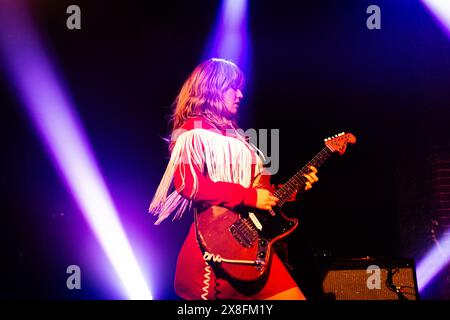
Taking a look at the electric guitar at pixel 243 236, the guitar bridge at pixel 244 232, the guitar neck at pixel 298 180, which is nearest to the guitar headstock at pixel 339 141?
the guitar neck at pixel 298 180

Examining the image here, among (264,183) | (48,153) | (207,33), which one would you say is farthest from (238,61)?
(48,153)

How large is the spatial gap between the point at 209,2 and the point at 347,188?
79.7 inches

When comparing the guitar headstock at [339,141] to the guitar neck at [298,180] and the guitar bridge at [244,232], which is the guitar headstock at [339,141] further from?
the guitar bridge at [244,232]

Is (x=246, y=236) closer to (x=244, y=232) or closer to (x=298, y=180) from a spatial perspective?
(x=244, y=232)

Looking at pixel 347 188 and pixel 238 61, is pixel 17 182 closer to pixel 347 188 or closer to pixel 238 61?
pixel 238 61

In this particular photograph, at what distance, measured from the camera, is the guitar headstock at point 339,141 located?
4023 millimetres

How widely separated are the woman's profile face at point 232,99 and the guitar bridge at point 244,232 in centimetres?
96

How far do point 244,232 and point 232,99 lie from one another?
3.66 feet

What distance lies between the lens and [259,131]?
4.23 m

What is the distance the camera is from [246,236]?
3.68 metres

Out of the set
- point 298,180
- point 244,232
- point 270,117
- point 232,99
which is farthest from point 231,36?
point 244,232

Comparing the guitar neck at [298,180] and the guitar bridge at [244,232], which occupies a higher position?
the guitar neck at [298,180]

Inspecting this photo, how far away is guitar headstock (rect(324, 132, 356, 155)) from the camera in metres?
4.02

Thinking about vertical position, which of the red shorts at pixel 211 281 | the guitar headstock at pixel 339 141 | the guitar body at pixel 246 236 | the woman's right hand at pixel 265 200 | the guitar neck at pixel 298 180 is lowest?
the red shorts at pixel 211 281
